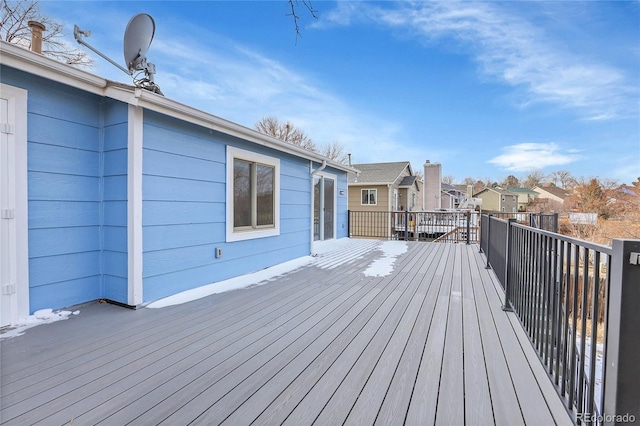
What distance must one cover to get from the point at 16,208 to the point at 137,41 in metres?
2.27

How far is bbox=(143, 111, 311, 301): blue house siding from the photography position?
10.3 ft

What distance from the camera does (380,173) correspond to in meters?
13.9

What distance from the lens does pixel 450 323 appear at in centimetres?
265

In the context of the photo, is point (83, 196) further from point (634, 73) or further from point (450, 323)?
point (634, 73)

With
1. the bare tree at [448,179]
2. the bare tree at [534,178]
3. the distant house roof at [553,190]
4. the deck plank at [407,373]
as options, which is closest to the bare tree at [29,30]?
the deck plank at [407,373]

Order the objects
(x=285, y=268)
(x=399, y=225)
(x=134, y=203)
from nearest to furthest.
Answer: (x=134, y=203), (x=285, y=268), (x=399, y=225)

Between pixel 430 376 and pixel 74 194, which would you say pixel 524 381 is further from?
pixel 74 194

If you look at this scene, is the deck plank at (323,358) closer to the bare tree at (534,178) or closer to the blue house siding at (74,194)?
the blue house siding at (74,194)

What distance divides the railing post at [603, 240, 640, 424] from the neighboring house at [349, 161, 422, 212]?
38.2ft

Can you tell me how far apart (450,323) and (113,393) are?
258 cm

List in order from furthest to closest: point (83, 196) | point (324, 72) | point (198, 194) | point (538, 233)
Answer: point (324, 72)
point (198, 194)
point (83, 196)
point (538, 233)

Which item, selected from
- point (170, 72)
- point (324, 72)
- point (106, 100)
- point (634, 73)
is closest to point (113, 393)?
point (106, 100)

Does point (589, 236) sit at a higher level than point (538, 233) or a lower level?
lower

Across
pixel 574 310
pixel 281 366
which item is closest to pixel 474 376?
pixel 574 310
